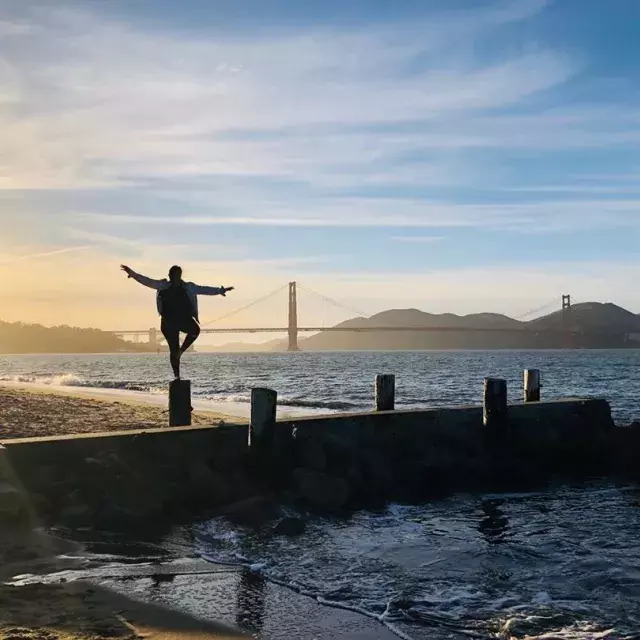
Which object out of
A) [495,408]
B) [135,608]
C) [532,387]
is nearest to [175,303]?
[135,608]

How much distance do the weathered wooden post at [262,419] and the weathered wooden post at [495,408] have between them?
4.23 meters

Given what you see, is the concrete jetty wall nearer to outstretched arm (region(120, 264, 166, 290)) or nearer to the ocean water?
the ocean water

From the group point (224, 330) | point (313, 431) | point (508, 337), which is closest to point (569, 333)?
point (224, 330)

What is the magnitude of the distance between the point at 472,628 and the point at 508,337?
182m

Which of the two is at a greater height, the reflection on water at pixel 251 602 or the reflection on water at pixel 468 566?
the reflection on water at pixel 251 602

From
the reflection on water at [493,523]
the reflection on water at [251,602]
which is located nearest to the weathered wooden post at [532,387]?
the reflection on water at [493,523]

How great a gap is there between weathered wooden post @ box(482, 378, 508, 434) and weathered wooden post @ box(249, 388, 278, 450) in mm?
4230

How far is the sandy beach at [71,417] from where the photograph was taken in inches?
525

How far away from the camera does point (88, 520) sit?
7.85 meters

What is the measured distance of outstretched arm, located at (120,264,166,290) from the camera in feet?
32.2

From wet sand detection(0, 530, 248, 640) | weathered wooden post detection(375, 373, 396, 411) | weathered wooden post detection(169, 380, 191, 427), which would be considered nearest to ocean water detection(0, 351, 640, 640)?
wet sand detection(0, 530, 248, 640)

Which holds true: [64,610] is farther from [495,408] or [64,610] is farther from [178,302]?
[495,408]

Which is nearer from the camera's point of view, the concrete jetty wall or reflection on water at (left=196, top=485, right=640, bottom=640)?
reflection on water at (left=196, top=485, right=640, bottom=640)

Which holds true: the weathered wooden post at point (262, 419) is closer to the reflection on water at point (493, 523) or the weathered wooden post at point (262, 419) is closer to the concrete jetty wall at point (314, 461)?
the concrete jetty wall at point (314, 461)
